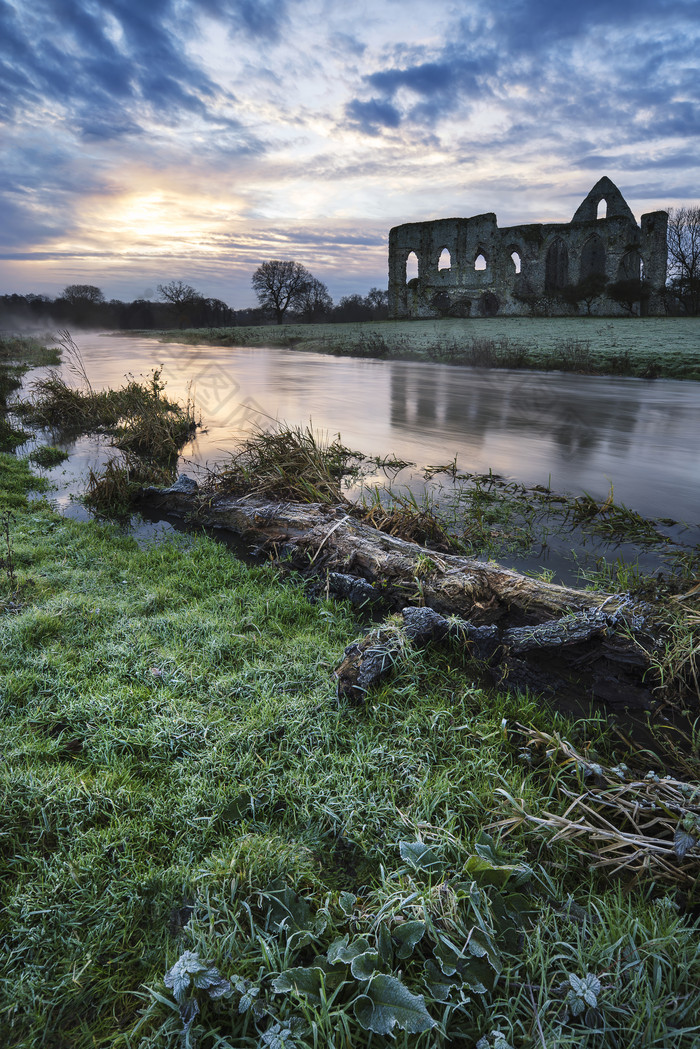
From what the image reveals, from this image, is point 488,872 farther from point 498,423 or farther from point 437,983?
point 498,423

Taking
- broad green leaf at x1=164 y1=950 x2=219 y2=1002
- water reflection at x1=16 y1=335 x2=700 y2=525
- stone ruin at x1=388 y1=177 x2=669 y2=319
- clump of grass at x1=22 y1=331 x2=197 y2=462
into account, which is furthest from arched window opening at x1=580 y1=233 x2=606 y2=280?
broad green leaf at x1=164 y1=950 x2=219 y2=1002

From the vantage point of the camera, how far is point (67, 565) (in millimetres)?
4098

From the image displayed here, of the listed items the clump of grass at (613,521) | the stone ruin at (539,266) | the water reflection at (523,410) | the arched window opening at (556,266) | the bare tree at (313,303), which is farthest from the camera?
the bare tree at (313,303)

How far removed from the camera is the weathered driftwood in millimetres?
2463

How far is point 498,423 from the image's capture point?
31.8 ft

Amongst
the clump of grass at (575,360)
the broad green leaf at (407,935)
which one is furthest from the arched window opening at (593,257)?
the broad green leaf at (407,935)

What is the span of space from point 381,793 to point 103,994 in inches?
38.5

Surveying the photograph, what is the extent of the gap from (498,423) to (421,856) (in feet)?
29.1

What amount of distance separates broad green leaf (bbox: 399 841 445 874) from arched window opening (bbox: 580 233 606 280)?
150 feet

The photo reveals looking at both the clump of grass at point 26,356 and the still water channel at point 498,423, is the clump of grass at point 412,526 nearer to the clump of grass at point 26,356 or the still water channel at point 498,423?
the still water channel at point 498,423

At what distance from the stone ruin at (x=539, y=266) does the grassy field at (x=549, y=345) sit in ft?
26.7

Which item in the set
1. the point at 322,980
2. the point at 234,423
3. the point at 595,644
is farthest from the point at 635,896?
the point at 234,423

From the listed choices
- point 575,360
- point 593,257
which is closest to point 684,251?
point 593,257

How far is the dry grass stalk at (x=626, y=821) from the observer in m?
1.59
